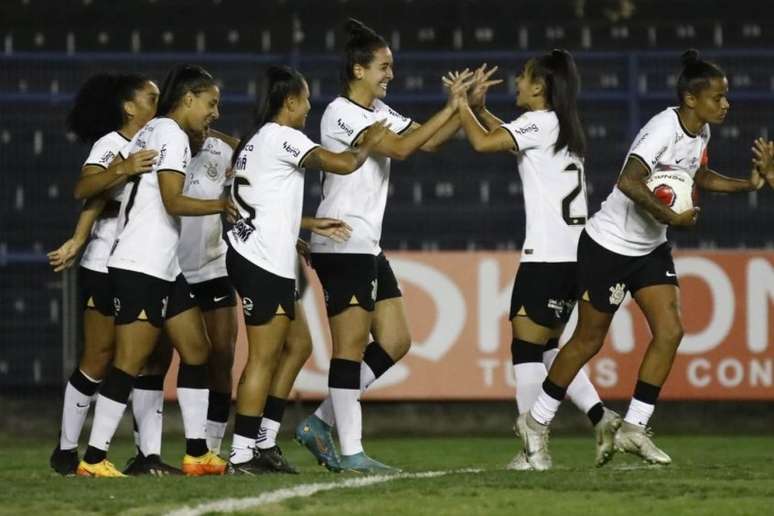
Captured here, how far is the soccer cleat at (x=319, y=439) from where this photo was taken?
26.4 ft

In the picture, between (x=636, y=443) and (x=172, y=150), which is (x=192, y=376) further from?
(x=636, y=443)

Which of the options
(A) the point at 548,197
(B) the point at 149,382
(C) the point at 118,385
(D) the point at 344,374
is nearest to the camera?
(C) the point at 118,385

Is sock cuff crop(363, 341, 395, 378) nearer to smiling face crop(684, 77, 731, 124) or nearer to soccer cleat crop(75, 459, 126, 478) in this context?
soccer cleat crop(75, 459, 126, 478)

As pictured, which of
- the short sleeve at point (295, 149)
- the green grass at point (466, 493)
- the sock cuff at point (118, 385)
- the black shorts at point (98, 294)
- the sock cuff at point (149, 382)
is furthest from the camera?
the sock cuff at point (149, 382)

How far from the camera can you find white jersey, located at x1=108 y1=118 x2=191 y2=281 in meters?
7.58

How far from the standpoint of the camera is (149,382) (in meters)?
8.27

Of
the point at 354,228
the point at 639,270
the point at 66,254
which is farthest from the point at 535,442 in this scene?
the point at 66,254

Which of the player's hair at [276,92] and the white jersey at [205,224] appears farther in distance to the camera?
the white jersey at [205,224]

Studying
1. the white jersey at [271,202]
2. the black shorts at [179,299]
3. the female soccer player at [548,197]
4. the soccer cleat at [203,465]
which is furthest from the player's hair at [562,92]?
the soccer cleat at [203,465]

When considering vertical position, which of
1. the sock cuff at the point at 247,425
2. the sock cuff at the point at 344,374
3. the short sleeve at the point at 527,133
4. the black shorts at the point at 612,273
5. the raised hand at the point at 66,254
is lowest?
the sock cuff at the point at 247,425

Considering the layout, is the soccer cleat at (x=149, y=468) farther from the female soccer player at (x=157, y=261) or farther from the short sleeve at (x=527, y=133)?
the short sleeve at (x=527, y=133)

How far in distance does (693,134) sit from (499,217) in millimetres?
5607

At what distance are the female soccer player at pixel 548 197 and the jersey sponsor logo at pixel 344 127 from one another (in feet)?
1.93

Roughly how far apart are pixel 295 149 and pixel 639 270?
1.84m
